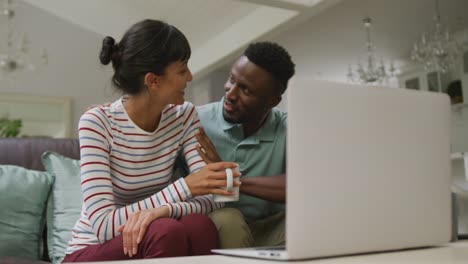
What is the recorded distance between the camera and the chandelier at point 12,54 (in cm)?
443

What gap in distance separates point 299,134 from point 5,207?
49.7 inches

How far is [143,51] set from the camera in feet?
3.89

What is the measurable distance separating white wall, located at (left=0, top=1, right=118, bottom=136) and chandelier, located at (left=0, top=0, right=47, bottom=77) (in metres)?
0.18

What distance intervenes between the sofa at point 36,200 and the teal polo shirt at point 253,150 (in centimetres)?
55

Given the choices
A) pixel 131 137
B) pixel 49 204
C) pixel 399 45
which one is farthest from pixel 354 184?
pixel 399 45

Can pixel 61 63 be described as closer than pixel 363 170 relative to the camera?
No

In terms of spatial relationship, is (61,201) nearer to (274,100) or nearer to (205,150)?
(205,150)

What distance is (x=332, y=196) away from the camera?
66cm

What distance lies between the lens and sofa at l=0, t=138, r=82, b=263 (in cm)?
157

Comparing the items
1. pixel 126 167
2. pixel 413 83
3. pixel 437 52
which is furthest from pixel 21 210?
pixel 413 83

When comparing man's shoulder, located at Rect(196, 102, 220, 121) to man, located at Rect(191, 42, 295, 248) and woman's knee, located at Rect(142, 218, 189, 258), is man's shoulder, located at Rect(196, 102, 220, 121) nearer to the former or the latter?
man, located at Rect(191, 42, 295, 248)

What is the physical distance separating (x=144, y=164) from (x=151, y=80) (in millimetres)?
205

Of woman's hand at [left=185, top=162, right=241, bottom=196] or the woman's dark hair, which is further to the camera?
the woman's dark hair

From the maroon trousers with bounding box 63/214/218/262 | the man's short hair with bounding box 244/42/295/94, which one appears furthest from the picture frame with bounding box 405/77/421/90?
the maroon trousers with bounding box 63/214/218/262
